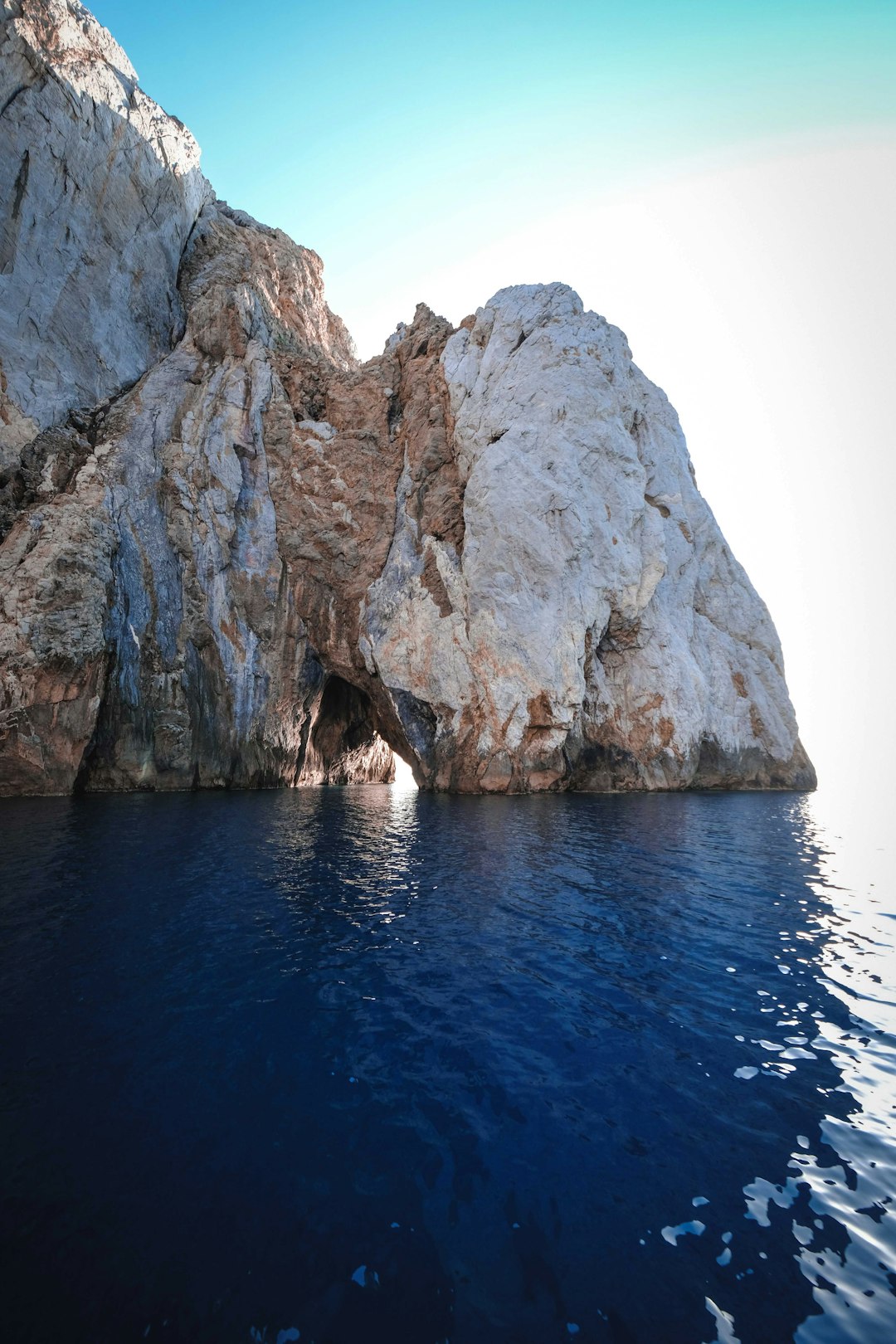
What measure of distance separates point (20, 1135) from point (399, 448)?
1582 inches

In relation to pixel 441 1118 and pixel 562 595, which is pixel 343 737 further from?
pixel 441 1118

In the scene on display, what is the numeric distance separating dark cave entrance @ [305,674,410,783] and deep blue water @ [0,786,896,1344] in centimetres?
3147

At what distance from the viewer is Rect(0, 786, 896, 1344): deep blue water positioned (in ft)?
12.7

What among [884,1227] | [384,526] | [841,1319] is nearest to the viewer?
[841,1319]

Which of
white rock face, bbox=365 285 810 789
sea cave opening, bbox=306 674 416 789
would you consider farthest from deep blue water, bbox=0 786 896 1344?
sea cave opening, bbox=306 674 416 789

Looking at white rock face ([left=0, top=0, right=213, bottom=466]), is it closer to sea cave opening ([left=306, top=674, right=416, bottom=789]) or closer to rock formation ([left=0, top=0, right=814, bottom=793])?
rock formation ([left=0, top=0, right=814, bottom=793])

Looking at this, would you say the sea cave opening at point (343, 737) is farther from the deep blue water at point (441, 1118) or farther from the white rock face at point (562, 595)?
the deep blue water at point (441, 1118)

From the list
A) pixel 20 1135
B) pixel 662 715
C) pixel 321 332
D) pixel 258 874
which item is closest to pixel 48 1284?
pixel 20 1135

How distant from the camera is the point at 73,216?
114 ft

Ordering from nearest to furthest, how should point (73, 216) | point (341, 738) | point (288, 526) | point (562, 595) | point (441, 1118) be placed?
1. point (441, 1118)
2. point (562, 595)
3. point (73, 216)
4. point (288, 526)
5. point (341, 738)

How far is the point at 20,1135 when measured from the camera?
532cm

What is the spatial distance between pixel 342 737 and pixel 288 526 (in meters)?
18.9

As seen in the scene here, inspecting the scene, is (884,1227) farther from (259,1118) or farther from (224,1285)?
(259,1118)

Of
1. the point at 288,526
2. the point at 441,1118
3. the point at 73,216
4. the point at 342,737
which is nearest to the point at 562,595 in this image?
the point at 288,526
